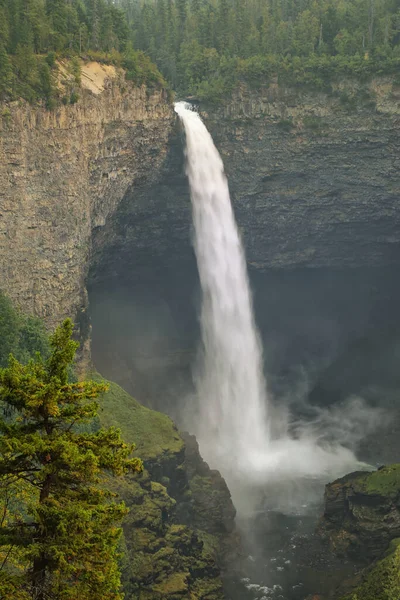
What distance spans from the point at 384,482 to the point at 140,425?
51.6 feet

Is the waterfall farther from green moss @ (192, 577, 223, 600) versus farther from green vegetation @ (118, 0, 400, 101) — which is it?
green moss @ (192, 577, 223, 600)

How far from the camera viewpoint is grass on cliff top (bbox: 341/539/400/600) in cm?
3597

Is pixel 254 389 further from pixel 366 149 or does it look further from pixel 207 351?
pixel 366 149

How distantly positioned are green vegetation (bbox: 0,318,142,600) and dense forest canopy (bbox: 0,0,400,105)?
103 feet

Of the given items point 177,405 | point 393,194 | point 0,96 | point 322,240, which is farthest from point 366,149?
point 0,96

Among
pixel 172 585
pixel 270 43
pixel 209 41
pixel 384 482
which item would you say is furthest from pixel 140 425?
pixel 209 41

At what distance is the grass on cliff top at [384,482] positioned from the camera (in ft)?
156

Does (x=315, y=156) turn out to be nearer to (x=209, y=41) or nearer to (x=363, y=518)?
(x=209, y=41)

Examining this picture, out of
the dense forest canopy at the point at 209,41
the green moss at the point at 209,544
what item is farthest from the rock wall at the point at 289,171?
the green moss at the point at 209,544

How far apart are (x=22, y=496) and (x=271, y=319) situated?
5590 cm

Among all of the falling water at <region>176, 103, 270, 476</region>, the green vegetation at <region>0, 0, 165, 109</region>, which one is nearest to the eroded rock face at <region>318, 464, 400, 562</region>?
the falling water at <region>176, 103, 270, 476</region>

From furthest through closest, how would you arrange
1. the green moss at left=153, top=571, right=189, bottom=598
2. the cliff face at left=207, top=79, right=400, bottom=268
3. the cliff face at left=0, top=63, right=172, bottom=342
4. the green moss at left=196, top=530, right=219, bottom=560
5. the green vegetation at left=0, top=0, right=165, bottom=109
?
the cliff face at left=207, top=79, right=400, bottom=268 → the cliff face at left=0, top=63, right=172, bottom=342 → the green vegetation at left=0, top=0, right=165, bottom=109 → the green moss at left=196, top=530, right=219, bottom=560 → the green moss at left=153, top=571, right=189, bottom=598

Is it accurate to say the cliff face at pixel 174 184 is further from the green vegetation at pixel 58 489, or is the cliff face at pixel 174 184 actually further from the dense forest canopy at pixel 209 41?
the green vegetation at pixel 58 489

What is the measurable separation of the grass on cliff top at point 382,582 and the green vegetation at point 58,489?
21149 millimetres
